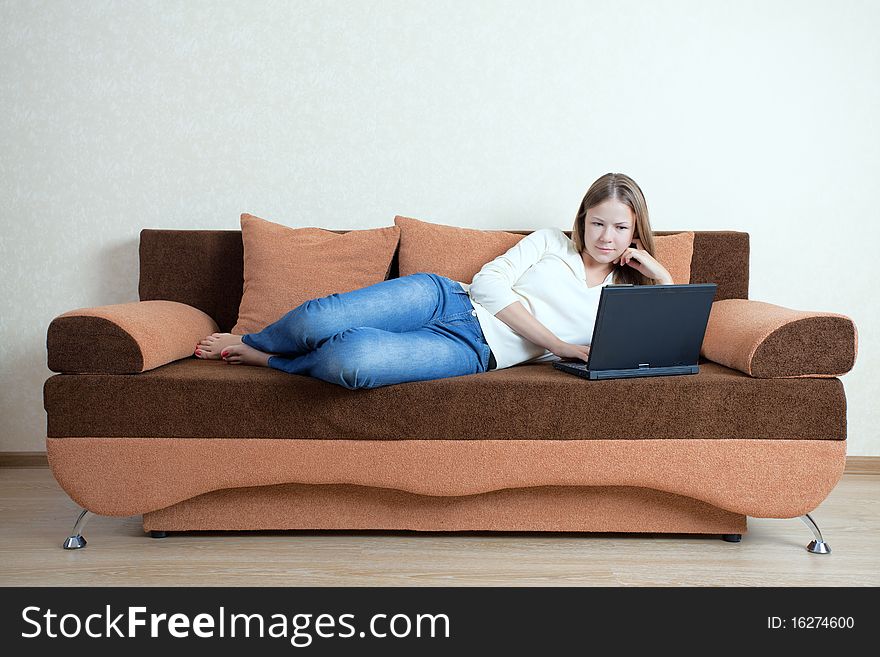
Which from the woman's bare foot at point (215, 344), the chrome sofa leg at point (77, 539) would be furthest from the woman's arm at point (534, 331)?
the chrome sofa leg at point (77, 539)

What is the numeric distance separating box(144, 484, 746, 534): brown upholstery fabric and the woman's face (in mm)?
688

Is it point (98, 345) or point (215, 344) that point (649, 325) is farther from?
point (98, 345)

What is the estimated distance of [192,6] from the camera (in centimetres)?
290

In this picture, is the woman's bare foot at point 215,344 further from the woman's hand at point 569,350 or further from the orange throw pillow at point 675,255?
the orange throw pillow at point 675,255

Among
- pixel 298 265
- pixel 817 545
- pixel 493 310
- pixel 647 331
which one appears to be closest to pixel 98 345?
pixel 298 265

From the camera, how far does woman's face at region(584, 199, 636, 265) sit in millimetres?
2355

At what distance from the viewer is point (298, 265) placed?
8.50 feet

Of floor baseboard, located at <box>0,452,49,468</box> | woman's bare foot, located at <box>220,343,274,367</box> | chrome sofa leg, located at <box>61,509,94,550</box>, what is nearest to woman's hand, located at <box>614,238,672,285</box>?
woman's bare foot, located at <box>220,343,274,367</box>

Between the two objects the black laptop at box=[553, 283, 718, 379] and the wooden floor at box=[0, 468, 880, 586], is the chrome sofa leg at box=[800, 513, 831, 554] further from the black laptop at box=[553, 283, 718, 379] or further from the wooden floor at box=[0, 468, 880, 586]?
the black laptop at box=[553, 283, 718, 379]

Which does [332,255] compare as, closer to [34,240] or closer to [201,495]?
[201,495]

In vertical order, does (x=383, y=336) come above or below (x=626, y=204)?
below

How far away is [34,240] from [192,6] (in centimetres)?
101

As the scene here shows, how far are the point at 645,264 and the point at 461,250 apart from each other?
0.59 meters

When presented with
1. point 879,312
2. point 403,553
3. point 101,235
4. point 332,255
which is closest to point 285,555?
point 403,553
